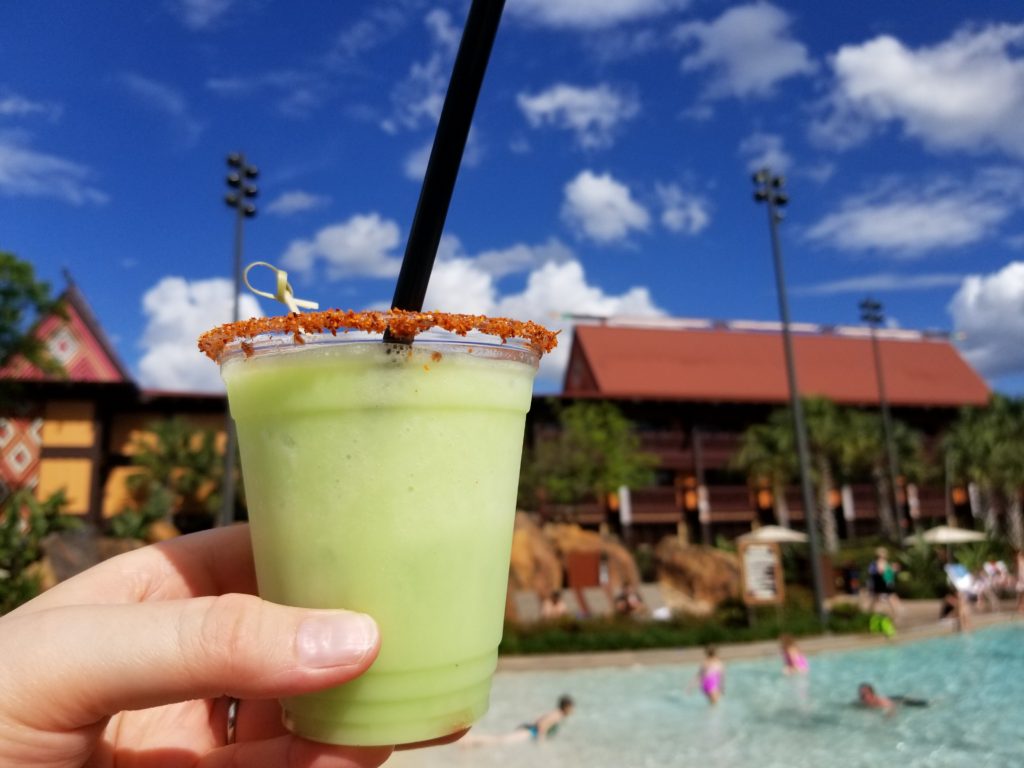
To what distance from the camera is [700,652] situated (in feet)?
50.1

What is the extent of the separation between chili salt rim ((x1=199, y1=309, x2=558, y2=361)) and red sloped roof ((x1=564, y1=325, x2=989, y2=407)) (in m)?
29.0

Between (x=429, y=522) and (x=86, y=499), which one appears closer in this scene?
(x=429, y=522)

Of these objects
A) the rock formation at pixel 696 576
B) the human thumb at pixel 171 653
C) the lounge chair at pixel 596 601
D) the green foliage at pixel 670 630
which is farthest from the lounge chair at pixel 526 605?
the human thumb at pixel 171 653

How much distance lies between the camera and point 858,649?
15.8 metres

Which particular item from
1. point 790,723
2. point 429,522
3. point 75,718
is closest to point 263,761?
point 75,718

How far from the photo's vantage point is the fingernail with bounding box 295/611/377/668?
1.41m

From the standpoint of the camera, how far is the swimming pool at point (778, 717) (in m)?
10.0

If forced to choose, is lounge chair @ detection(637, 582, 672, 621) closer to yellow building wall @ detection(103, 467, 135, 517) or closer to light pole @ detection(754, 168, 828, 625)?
light pole @ detection(754, 168, 828, 625)

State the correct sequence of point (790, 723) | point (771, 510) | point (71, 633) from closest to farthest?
1. point (71, 633)
2. point (790, 723)
3. point (771, 510)

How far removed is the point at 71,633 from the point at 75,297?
3067cm

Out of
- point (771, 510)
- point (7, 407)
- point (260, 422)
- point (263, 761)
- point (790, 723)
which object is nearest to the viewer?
point (260, 422)

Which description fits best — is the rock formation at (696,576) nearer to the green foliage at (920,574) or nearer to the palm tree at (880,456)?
the green foliage at (920,574)

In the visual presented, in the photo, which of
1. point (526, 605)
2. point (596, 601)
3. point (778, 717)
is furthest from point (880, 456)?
point (778, 717)

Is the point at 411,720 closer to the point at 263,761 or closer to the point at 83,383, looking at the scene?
the point at 263,761
